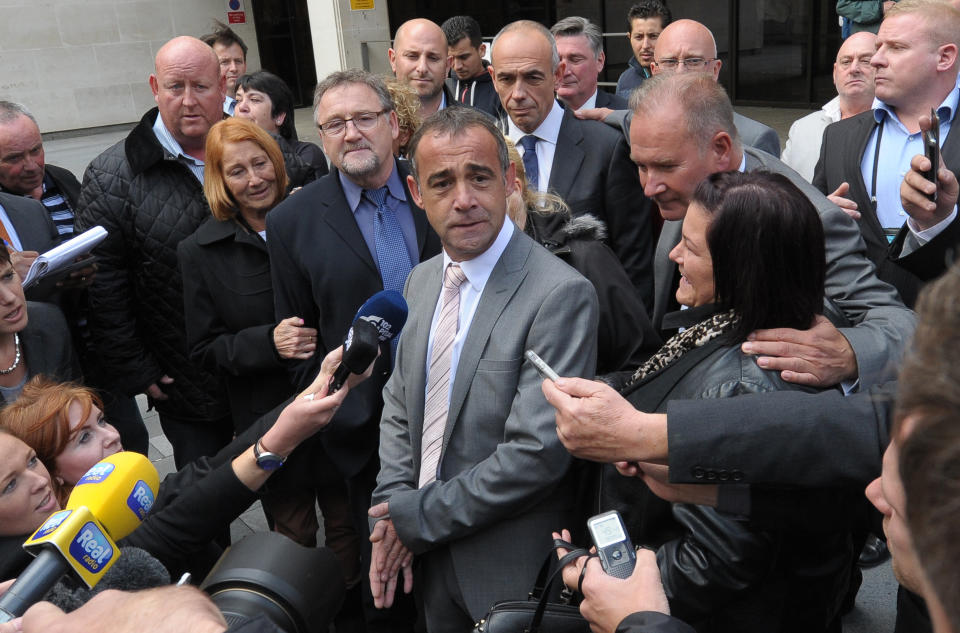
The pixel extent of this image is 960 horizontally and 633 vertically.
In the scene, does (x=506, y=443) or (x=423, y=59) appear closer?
(x=506, y=443)

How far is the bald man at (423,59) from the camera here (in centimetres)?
558

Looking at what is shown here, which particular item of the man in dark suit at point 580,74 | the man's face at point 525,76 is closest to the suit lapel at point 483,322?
the man's face at point 525,76

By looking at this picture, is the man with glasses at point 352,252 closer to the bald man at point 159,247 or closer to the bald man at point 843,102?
the bald man at point 159,247

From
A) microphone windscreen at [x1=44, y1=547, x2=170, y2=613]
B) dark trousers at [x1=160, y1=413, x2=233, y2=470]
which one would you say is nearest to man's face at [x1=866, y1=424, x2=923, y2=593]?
microphone windscreen at [x1=44, y1=547, x2=170, y2=613]

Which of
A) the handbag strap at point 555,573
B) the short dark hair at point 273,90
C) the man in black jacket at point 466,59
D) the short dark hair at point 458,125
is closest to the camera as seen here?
the handbag strap at point 555,573

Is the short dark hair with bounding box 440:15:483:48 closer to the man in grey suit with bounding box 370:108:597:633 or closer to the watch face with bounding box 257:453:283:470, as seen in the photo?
the man in grey suit with bounding box 370:108:597:633

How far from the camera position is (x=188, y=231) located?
3875 mm

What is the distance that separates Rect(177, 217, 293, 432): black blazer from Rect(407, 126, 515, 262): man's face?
46.4 inches

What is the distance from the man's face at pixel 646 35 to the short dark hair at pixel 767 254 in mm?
4950

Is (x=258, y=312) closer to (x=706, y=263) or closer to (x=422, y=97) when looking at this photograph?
(x=706, y=263)

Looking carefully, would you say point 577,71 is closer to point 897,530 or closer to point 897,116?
point 897,116

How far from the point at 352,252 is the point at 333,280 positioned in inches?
5.1

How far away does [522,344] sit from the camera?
2.39 m

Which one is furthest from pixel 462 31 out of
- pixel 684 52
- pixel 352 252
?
pixel 352 252
